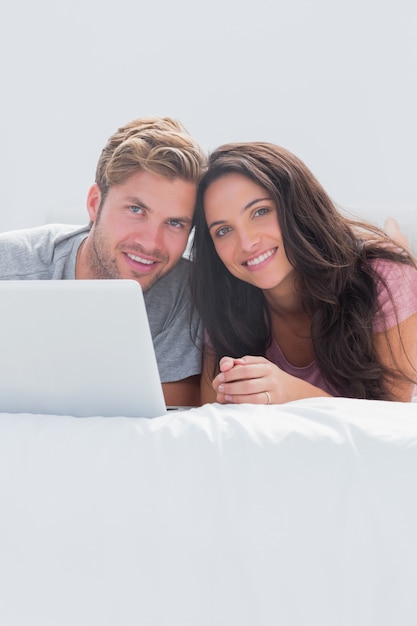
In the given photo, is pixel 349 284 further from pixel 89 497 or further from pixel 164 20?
pixel 164 20

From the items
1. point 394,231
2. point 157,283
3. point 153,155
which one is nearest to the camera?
point 153,155

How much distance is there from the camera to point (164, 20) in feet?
11.0

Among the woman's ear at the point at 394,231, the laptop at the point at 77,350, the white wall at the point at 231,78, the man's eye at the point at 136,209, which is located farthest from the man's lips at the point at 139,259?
the white wall at the point at 231,78

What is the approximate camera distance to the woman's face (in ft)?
5.91

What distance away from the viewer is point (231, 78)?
332 cm

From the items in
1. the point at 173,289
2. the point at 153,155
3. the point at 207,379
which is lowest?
the point at 207,379

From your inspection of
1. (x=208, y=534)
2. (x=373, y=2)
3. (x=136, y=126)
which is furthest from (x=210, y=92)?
(x=208, y=534)

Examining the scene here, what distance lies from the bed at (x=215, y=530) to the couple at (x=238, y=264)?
0.90 metres

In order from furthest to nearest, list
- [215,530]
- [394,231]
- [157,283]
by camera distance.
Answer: [394,231] < [157,283] < [215,530]

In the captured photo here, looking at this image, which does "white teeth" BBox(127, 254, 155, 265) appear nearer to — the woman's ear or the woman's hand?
the woman's hand

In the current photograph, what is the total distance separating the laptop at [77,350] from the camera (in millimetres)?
1008

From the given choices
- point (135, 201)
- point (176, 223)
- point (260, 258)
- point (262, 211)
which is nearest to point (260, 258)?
point (260, 258)

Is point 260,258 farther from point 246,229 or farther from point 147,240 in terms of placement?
point 147,240

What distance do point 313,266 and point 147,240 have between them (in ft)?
1.32
